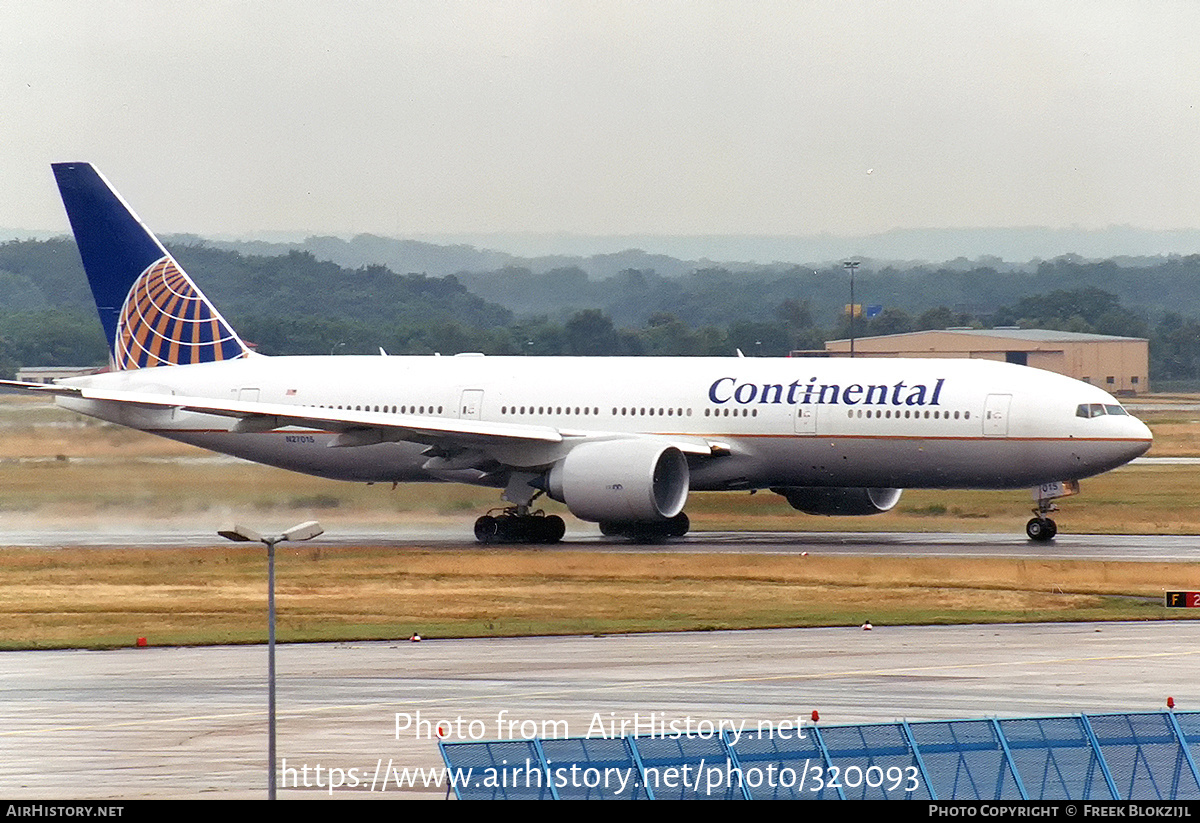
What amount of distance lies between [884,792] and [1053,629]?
1662cm

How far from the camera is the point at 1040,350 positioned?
112500 mm

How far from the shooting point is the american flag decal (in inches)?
2169

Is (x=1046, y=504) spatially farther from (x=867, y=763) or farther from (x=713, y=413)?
(x=867, y=763)

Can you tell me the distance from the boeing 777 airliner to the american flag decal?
0.05 metres

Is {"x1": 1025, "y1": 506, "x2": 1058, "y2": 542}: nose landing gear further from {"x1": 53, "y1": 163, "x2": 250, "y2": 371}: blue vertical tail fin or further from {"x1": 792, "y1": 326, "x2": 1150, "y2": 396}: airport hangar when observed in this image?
{"x1": 792, "y1": 326, "x2": 1150, "y2": 396}: airport hangar

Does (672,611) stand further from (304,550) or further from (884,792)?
(884,792)

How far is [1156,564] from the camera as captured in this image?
42.2 meters

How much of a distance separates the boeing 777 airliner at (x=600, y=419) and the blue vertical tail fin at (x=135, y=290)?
0.06 metres

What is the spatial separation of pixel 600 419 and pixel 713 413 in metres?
3.12

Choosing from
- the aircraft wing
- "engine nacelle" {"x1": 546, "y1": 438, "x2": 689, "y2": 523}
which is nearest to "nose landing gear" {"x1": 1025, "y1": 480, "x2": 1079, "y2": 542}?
the aircraft wing

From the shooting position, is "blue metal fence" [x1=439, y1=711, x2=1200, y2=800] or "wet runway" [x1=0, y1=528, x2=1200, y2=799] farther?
"wet runway" [x1=0, y1=528, x2=1200, y2=799]

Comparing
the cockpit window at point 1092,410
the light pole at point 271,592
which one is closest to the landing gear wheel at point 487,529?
the cockpit window at point 1092,410

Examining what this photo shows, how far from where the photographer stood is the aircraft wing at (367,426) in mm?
47156

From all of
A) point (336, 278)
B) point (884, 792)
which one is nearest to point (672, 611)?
point (884, 792)
